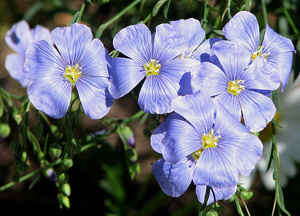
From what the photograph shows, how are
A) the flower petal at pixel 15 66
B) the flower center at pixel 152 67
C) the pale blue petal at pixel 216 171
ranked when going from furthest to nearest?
the flower petal at pixel 15 66 → the flower center at pixel 152 67 → the pale blue petal at pixel 216 171

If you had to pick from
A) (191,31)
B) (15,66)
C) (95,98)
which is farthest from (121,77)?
(15,66)

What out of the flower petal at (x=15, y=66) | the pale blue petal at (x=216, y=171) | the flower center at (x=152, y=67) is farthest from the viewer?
the flower petal at (x=15, y=66)

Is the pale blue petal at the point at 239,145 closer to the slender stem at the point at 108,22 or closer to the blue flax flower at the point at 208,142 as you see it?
the blue flax flower at the point at 208,142

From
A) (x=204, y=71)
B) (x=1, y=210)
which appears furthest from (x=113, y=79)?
(x=1, y=210)

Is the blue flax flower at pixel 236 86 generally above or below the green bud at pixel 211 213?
above

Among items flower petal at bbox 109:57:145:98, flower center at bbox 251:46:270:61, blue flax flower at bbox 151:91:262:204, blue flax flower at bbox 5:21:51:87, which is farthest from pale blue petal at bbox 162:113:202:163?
blue flax flower at bbox 5:21:51:87

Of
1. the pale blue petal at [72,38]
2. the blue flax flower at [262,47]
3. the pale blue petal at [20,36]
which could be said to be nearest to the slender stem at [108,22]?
the pale blue petal at [72,38]
